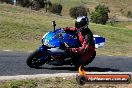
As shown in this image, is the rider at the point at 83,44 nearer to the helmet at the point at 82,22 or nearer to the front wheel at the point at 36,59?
the helmet at the point at 82,22

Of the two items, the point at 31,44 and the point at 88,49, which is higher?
the point at 88,49

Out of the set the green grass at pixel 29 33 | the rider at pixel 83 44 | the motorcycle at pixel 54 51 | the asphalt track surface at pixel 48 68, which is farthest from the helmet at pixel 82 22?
the green grass at pixel 29 33

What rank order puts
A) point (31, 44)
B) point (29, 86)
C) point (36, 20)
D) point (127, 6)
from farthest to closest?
point (127, 6) < point (36, 20) < point (31, 44) < point (29, 86)

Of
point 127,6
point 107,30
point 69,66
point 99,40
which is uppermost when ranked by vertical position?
point 99,40

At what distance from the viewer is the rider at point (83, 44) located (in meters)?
12.0

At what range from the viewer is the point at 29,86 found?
912 centimetres

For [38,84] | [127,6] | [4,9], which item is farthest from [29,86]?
[127,6]

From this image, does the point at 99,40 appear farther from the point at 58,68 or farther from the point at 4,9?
the point at 4,9

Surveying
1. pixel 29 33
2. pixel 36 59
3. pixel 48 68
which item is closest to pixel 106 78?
pixel 48 68

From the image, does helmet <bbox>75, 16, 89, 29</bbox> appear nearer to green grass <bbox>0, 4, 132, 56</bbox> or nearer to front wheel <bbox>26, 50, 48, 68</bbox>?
front wheel <bbox>26, 50, 48, 68</bbox>

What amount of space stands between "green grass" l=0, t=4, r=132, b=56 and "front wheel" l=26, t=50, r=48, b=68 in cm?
927

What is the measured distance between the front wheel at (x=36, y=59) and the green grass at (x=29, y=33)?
9.27 metres

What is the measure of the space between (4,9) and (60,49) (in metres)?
25.7

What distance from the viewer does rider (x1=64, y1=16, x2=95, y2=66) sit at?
39.3 ft
